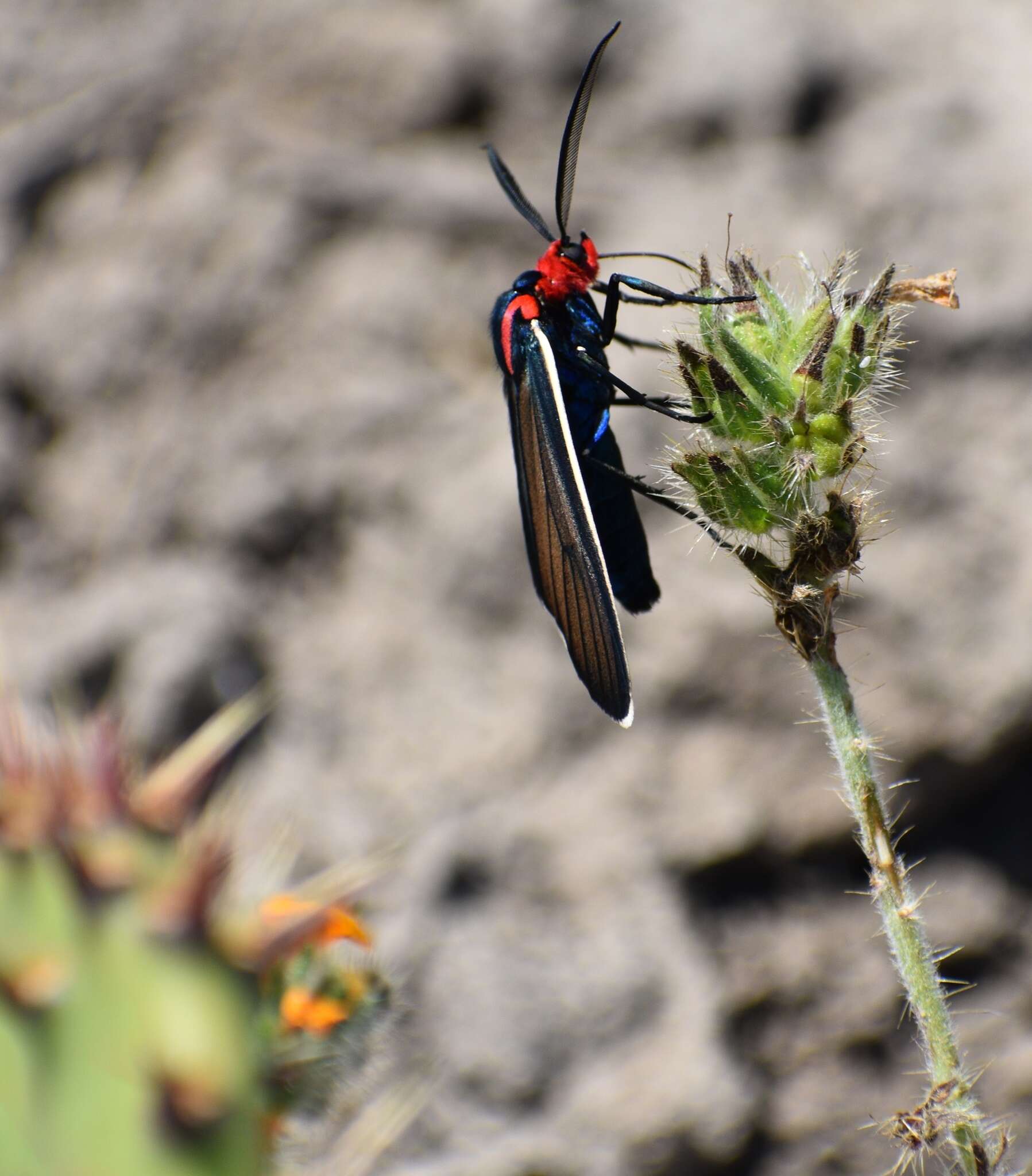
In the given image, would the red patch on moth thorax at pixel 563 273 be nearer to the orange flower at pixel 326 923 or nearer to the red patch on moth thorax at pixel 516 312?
the red patch on moth thorax at pixel 516 312

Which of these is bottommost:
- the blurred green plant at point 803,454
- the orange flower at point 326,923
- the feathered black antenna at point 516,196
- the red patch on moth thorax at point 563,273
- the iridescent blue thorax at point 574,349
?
the orange flower at point 326,923

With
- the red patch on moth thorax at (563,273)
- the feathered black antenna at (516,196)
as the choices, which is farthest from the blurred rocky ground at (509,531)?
the red patch on moth thorax at (563,273)

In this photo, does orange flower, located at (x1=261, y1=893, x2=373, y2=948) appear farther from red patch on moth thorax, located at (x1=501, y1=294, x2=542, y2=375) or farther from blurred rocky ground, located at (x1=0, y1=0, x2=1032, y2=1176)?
blurred rocky ground, located at (x1=0, y1=0, x2=1032, y2=1176)

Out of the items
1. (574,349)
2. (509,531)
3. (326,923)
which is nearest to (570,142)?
(574,349)

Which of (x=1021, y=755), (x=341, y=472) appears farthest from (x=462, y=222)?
(x=1021, y=755)

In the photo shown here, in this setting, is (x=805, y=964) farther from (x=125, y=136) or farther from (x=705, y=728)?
(x=125, y=136)

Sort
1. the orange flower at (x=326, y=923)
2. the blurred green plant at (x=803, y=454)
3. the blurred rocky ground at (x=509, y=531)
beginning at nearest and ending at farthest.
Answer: the blurred green plant at (x=803, y=454)
the orange flower at (x=326, y=923)
the blurred rocky ground at (x=509, y=531)
